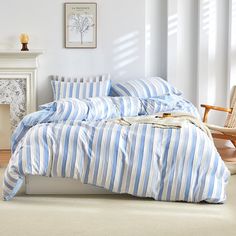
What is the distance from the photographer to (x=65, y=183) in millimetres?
4344

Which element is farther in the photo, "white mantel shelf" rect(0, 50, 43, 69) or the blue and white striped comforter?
"white mantel shelf" rect(0, 50, 43, 69)

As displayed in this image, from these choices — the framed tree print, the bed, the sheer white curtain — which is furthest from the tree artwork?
the bed

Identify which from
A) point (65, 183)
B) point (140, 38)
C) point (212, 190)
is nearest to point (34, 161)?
point (65, 183)

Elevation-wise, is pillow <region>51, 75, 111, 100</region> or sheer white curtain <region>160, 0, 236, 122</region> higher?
sheer white curtain <region>160, 0, 236, 122</region>

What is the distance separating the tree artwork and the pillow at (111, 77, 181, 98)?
72cm

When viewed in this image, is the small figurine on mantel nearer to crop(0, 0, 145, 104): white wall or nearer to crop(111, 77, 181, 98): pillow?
crop(0, 0, 145, 104): white wall

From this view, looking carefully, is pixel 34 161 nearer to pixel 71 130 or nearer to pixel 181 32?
pixel 71 130

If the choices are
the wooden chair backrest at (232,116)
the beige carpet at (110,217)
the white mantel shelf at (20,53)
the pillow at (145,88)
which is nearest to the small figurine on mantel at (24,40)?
the white mantel shelf at (20,53)

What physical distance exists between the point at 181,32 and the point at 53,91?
1.65 metres

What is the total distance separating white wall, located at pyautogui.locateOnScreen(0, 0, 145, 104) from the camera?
653 centimetres

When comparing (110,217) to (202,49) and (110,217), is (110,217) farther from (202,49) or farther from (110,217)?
(202,49)

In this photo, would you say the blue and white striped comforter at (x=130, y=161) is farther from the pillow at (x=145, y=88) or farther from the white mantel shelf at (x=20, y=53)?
the white mantel shelf at (x=20, y=53)

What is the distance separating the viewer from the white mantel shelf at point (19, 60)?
21.1ft

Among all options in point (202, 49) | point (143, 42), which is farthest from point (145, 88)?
point (202, 49)
